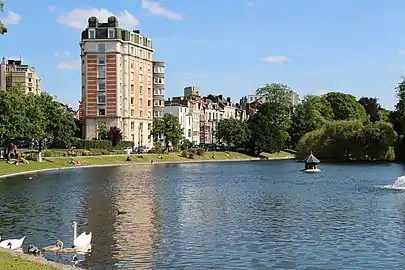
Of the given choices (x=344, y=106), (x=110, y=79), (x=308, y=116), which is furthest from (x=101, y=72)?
(x=344, y=106)

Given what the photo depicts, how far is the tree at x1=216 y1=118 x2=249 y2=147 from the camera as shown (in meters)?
163

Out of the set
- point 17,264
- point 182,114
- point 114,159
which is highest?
point 182,114

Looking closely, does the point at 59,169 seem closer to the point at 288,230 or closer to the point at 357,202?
the point at 357,202

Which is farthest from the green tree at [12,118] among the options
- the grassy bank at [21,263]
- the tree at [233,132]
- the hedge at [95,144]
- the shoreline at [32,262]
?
the tree at [233,132]

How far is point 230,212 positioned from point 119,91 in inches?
4453

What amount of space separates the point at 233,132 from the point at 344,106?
146 ft

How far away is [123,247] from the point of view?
28.3 metres

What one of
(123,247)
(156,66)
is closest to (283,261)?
(123,247)

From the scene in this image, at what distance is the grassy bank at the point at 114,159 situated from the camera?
8744 centimetres

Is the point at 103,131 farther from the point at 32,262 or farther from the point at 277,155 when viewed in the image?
the point at 32,262

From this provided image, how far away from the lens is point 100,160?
4604 inches

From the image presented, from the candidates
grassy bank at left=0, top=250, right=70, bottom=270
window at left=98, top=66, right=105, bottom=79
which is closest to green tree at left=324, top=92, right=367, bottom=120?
window at left=98, top=66, right=105, bottom=79

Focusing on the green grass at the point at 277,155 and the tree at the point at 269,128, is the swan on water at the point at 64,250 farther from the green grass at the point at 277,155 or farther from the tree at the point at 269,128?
the green grass at the point at 277,155

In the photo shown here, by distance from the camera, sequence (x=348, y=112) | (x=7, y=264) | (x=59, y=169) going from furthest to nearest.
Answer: (x=348, y=112), (x=59, y=169), (x=7, y=264)
